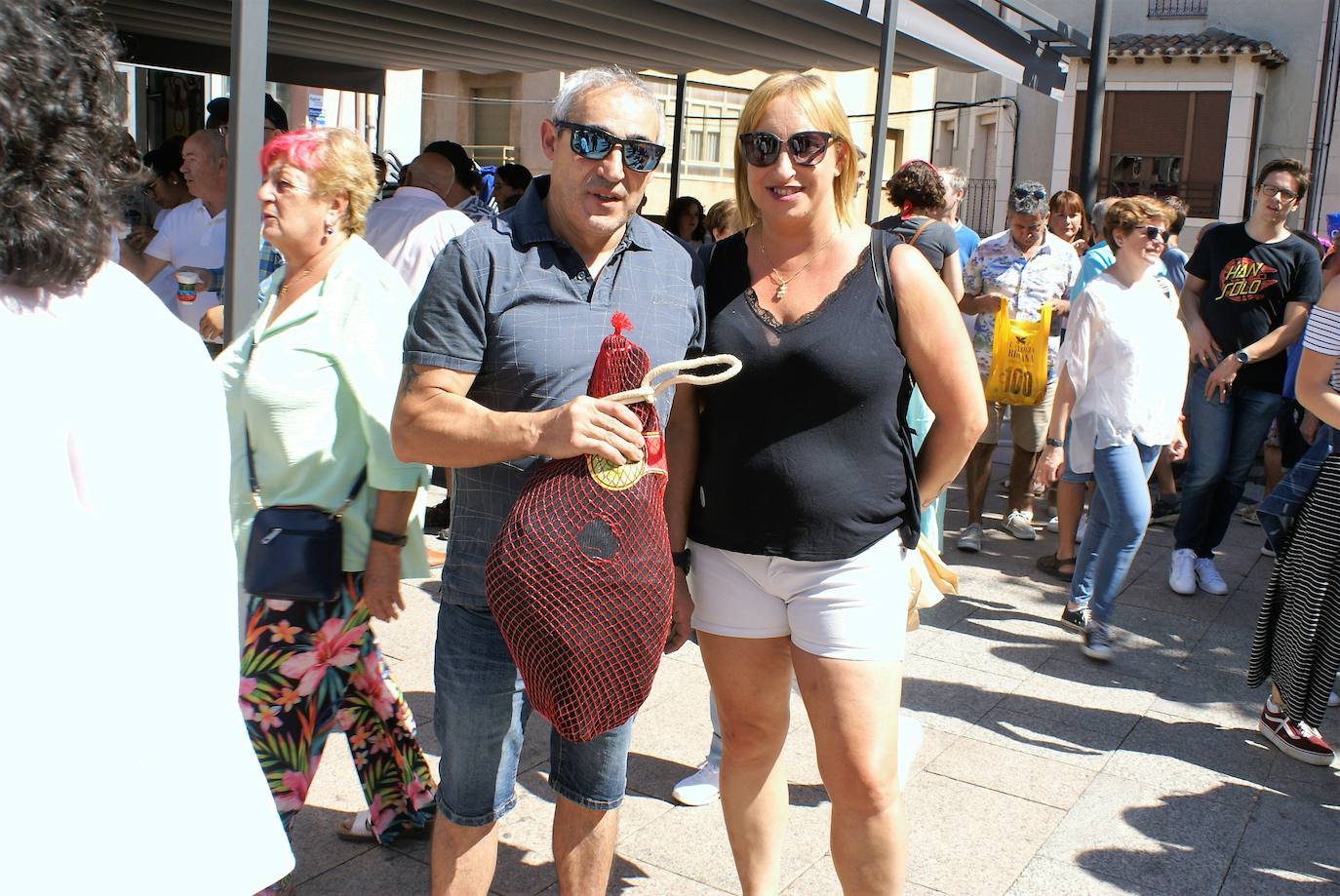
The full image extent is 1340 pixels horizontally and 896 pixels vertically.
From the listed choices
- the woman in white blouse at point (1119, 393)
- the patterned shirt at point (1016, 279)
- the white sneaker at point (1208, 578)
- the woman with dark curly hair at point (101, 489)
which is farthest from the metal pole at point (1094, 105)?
the woman with dark curly hair at point (101, 489)

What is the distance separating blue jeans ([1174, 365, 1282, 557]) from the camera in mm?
6125

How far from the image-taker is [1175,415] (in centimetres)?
514

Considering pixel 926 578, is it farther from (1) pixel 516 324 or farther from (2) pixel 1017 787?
(1) pixel 516 324

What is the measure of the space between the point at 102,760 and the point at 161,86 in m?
17.1

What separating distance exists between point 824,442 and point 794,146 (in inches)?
24.4

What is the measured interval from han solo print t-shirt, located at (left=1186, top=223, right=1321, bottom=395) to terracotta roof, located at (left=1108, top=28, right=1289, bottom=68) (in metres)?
20.9

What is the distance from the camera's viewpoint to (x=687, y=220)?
10.4 meters

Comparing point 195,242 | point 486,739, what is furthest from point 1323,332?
point 195,242

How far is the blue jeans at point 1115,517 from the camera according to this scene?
4988 mm

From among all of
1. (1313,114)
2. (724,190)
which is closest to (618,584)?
(1313,114)

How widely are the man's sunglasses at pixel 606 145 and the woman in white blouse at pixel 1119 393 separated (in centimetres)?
319

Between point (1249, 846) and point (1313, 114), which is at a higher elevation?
point (1313, 114)

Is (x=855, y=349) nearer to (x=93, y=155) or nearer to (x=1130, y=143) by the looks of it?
(x=93, y=155)

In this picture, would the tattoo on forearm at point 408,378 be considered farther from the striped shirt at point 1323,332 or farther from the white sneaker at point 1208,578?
the white sneaker at point 1208,578
